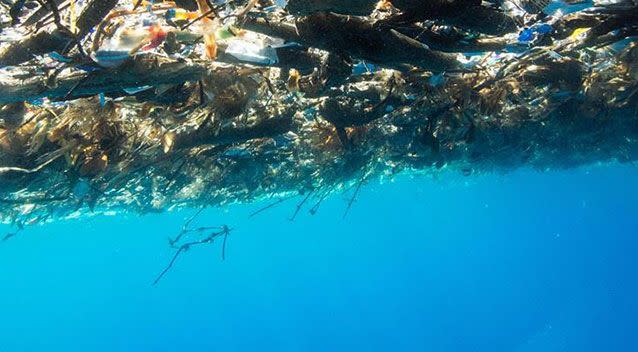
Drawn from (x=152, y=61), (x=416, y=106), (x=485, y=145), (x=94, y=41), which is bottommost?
(x=485, y=145)

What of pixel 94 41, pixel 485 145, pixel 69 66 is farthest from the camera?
pixel 485 145

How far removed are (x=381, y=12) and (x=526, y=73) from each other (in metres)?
3.44

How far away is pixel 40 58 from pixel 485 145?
1109 centimetres

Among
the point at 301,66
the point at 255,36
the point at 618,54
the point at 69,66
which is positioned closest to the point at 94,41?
the point at 69,66

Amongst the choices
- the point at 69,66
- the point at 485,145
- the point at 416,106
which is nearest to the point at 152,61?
the point at 69,66

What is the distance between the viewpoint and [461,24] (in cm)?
389

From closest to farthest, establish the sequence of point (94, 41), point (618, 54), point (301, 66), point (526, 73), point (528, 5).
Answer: point (94, 41) < point (528, 5) < point (301, 66) < point (618, 54) < point (526, 73)

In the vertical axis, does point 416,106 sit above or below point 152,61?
below

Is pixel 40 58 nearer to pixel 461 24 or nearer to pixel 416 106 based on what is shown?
pixel 461 24

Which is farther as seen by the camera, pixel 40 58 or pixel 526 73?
pixel 526 73

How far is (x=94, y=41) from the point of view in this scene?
126 inches

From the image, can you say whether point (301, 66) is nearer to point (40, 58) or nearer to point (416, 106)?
point (40, 58)

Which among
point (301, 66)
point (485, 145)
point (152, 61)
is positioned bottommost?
point (485, 145)

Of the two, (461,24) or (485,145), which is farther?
(485,145)
